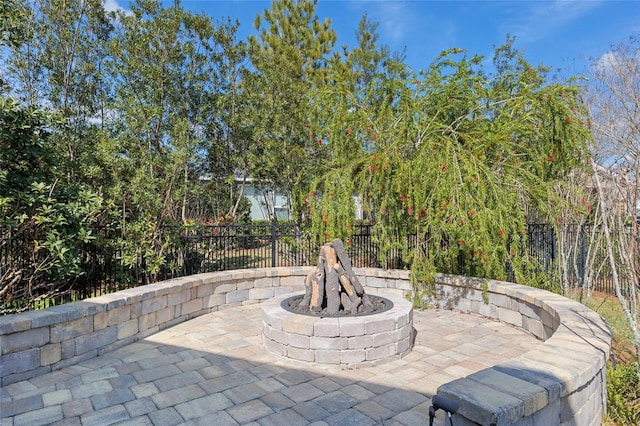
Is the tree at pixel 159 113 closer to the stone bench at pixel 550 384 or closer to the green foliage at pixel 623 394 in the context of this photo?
the stone bench at pixel 550 384

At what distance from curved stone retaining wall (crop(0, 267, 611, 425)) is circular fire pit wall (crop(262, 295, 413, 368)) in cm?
155

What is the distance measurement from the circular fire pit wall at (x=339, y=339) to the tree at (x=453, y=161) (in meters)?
1.95

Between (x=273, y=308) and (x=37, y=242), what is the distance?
9.46 ft

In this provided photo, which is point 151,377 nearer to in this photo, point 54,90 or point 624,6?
point 54,90

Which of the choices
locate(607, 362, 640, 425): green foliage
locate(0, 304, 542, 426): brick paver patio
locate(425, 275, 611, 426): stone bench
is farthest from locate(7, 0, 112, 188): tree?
locate(607, 362, 640, 425): green foliage

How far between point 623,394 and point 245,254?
5.84 m

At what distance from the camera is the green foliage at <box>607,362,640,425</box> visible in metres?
2.74

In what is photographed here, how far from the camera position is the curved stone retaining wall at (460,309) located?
6.42 ft

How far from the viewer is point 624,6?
638 cm

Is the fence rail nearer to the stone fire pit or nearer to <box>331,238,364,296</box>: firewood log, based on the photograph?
<box>331,238,364,296</box>: firewood log

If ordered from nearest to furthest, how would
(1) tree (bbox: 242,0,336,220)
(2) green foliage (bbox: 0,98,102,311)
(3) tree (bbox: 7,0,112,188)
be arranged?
(2) green foliage (bbox: 0,98,102,311) < (3) tree (bbox: 7,0,112,188) < (1) tree (bbox: 242,0,336,220)

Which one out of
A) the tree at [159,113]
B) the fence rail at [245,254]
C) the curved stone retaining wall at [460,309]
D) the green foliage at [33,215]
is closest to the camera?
the curved stone retaining wall at [460,309]

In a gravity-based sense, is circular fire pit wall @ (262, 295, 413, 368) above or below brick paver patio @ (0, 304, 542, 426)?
above

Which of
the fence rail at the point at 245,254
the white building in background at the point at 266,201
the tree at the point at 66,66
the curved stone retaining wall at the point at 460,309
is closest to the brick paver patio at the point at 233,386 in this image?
the curved stone retaining wall at the point at 460,309
